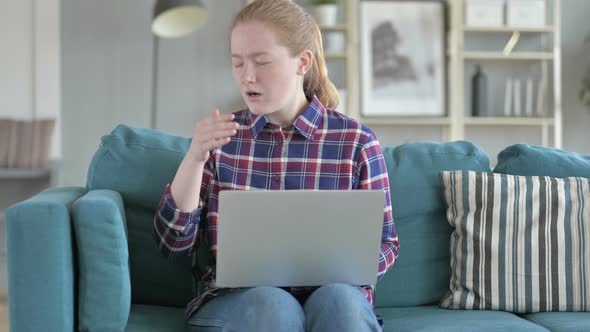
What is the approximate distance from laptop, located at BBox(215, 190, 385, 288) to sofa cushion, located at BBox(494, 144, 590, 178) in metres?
0.70

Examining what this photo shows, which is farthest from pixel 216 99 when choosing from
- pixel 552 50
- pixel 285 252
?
pixel 285 252

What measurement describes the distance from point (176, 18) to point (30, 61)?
928 millimetres

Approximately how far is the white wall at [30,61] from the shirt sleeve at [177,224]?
10.00 ft

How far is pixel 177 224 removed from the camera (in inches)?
72.5

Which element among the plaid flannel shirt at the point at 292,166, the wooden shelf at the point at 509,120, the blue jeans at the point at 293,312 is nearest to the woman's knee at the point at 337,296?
the blue jeans at the point at 293,312

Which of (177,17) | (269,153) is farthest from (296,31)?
(177,17)

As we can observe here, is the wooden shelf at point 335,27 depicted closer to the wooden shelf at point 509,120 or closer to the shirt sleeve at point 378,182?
the wooden shelf at point 509,120

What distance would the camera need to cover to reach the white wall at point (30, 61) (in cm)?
469

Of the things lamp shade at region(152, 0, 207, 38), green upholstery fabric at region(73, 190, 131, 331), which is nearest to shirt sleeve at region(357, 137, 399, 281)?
green upholstery fabric at region(73, 190, 131, 331)

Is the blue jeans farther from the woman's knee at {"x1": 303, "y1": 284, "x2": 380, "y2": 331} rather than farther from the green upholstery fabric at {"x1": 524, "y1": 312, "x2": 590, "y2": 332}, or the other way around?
the green upholstery fabric at {"x1": 524, "y1": 312, "x2": 590, "y2": 332}

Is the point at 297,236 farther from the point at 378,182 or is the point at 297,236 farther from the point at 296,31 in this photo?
the point at 296,31

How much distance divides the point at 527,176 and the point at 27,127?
3.13m

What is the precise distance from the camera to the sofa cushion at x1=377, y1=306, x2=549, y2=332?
1.90 m

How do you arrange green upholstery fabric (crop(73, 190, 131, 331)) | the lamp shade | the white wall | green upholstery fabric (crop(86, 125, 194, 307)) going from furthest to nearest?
the white wall → the lamp shade → green upholstery fabric (crop(86, 125, 194, 307)) → green upholstery fabric (crop(73, 190, 131, 331))
